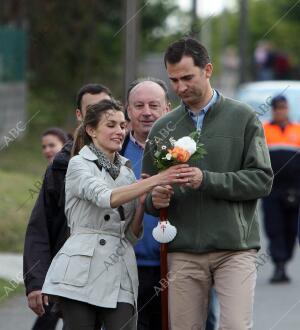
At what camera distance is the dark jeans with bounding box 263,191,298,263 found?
13.9 metres

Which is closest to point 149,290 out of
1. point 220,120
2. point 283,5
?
point 220,120

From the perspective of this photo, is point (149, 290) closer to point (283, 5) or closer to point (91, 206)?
point (91, 206)

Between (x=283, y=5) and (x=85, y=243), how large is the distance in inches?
2077

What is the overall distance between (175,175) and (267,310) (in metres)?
5.33

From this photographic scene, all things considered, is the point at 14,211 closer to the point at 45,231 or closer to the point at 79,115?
the point at 79,115

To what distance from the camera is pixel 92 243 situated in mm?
6336

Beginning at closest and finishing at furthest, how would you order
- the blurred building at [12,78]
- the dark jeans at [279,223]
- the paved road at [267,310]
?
1. the paved road at [267,310]
2. the dark jeans at [279,223]
3. the blurred building at [12,78]

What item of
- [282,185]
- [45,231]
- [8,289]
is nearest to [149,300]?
[45,231]

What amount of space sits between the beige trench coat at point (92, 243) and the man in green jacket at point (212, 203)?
0.20m

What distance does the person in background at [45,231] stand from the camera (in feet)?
22.4

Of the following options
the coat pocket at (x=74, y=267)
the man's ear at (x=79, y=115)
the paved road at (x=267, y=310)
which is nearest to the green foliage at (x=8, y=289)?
the paved road at (x=267, y=310)

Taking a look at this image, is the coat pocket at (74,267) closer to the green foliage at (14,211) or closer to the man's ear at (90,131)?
the man's ear at (90,131)

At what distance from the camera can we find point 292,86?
65.5 feet

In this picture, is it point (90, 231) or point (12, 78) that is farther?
point (12, 78)
